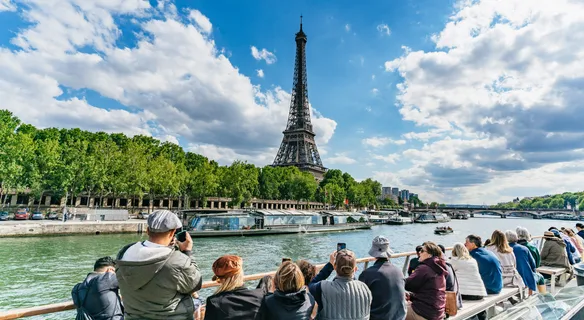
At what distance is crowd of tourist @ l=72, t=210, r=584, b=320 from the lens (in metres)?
2.50

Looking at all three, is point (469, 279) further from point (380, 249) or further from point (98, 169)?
point (98, 169)

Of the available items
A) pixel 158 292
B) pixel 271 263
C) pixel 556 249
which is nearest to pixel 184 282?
pixel 158 292

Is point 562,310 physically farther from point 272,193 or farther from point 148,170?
point 272,193

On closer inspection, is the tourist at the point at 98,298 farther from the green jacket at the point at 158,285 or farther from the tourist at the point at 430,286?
the tourist at the point at 430,286

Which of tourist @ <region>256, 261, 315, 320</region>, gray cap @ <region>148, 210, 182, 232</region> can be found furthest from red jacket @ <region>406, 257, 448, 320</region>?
gray cap @ <region>148, 210, 182, 232</region>

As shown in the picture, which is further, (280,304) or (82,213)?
(82,213)

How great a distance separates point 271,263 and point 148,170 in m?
36.8

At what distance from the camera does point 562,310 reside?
423 centimetres

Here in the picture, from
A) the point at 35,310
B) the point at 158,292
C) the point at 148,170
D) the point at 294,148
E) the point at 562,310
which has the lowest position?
the point at 562,310

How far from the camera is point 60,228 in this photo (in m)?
28.5

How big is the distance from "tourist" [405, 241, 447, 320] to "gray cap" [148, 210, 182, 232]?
3.09 meters

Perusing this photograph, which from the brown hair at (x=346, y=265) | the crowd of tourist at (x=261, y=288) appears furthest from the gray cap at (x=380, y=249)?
the brown hair at (x=346, y=265)

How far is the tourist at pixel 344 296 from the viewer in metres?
3.31

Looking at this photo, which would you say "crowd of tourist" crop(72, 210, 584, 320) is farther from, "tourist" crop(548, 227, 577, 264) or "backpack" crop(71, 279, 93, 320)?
"tourist" crop(548, 227, 577, 264)
